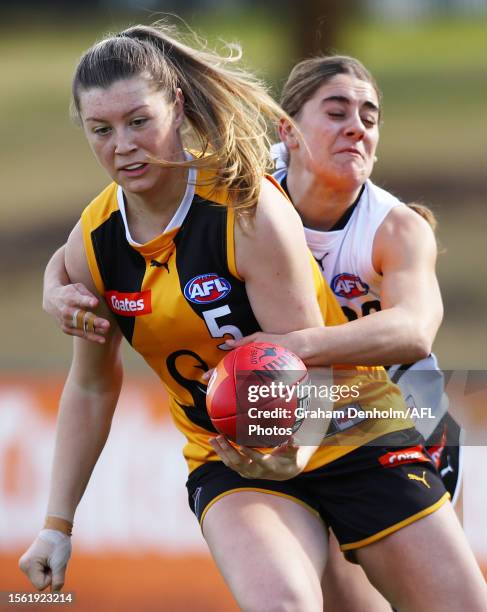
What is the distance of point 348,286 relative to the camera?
13.8 ft

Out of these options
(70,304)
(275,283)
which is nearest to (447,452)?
(275,283)

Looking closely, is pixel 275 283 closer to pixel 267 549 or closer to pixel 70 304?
pixel 70 304

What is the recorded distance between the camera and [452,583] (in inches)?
136

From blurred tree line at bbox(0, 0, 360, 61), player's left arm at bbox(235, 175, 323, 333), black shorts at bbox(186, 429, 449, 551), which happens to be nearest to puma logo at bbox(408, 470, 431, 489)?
black shorts at bbox(186, 429, 449, 551)

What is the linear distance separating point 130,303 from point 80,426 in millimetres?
591

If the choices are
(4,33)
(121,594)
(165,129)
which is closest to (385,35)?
(4,33)

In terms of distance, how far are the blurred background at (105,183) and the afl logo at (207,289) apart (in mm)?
1063

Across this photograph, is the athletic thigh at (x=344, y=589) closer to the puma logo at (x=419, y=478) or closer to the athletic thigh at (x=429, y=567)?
the athletic thigh at (x=429, y=567)

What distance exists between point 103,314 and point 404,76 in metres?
19.5

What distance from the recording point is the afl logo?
11.5ft

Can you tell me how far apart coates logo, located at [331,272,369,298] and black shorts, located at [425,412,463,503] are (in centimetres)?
73

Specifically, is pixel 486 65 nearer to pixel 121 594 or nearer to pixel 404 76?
pixel 404 76

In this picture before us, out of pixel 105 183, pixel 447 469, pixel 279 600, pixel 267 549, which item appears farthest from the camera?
pixel 105 183

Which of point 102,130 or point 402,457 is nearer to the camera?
point 102,130
